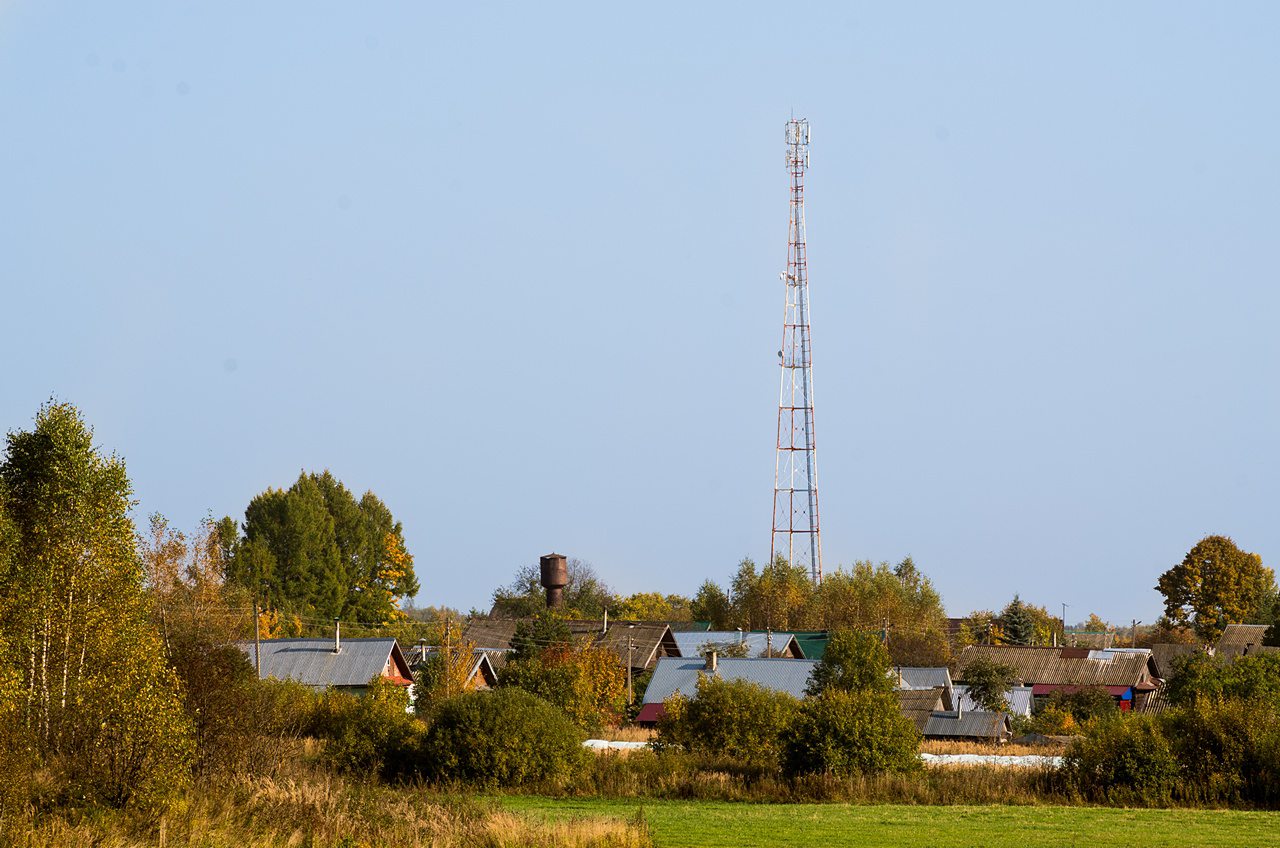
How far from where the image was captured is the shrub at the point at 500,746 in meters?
39.3

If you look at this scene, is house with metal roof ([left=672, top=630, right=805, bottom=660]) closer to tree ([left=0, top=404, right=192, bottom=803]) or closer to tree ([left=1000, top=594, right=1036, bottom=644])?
tree ([left=1000, top=594, right=1036, bottom=644])

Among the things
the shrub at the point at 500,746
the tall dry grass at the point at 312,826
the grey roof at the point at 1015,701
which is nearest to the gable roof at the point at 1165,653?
the grey roof at the point at 1015,701

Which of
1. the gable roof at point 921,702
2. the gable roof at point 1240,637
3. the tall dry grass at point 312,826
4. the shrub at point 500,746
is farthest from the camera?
the gable roof at point 1240,637

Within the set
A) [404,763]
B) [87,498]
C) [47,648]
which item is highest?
[87,498]

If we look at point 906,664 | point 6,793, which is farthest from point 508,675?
point 906,664

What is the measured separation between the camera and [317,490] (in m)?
116

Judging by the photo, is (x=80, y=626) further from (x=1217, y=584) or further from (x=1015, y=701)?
(x=1217, y=584)

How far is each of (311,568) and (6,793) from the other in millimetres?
86872

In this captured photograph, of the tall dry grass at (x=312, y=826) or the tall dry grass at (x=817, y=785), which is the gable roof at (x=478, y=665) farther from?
the tall dry grass at (x=312, y=826)

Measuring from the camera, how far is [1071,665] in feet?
269

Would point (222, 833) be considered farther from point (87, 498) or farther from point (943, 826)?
point (943, 826)

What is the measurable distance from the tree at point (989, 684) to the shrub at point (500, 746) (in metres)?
34.0

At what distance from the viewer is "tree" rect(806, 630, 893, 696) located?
62.2 metres

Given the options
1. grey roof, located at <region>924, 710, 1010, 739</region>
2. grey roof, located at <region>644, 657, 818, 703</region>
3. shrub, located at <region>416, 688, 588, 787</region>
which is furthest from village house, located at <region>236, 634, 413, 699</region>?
shrub, located at <region>416, 688, 588, 787</region>
